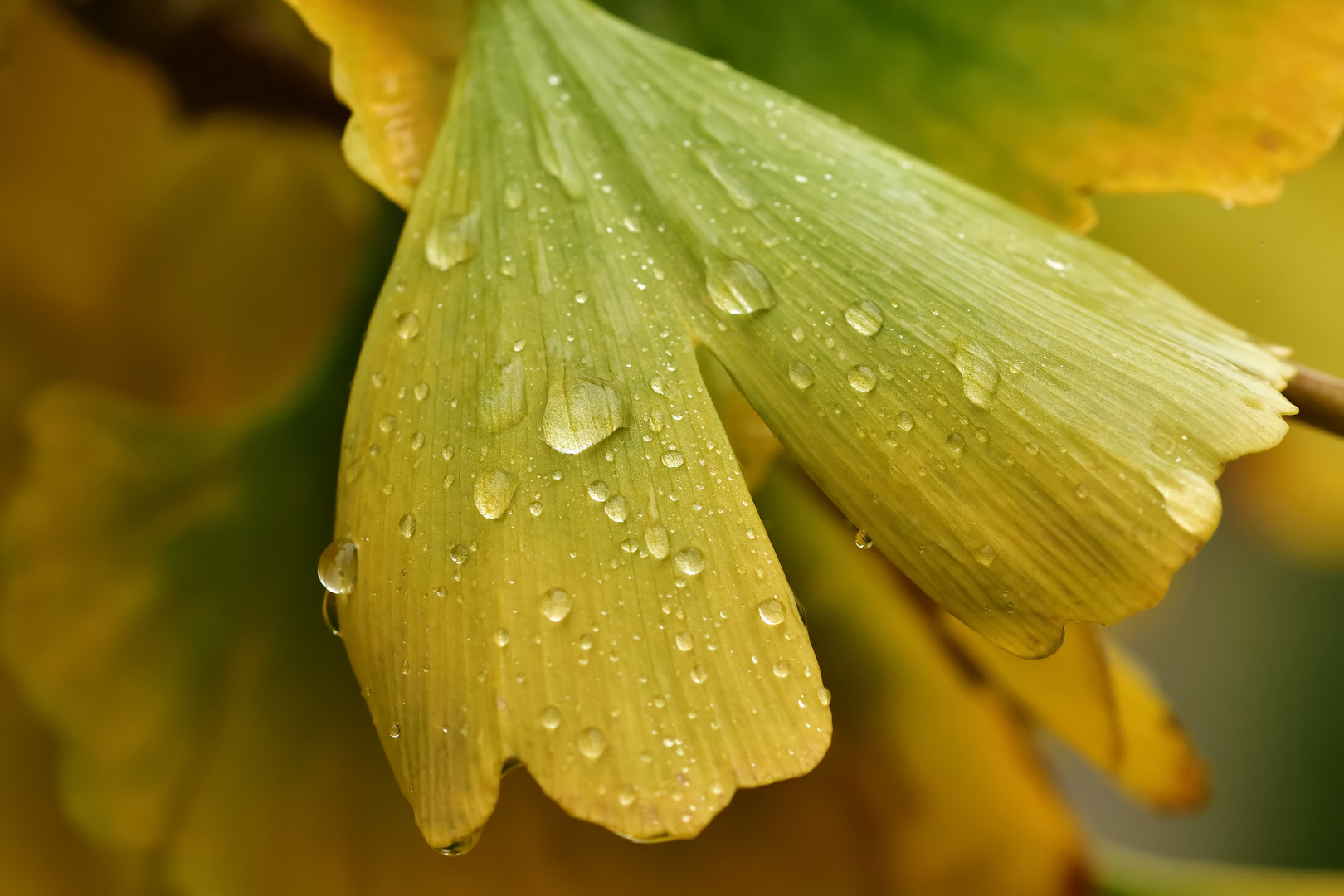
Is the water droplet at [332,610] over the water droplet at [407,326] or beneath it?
beneath

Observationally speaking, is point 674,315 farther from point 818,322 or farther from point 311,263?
point 311,263

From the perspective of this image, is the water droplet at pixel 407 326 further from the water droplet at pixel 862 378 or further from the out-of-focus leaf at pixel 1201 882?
the out-of-focus leaf at pixel 1201 882

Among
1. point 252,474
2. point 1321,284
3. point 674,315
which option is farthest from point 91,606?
point 1321,284

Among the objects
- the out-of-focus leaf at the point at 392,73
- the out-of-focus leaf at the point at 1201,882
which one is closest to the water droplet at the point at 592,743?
the out-of-focus leaf at the point at 392,73

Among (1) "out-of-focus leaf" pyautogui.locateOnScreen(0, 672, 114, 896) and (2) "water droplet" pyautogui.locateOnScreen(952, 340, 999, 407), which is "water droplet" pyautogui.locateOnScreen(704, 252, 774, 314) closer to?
(2) "water droplet" pyautogui.locateOnScreen(952, 340, 999, 407)

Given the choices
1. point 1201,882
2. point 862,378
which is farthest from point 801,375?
point 1201,882

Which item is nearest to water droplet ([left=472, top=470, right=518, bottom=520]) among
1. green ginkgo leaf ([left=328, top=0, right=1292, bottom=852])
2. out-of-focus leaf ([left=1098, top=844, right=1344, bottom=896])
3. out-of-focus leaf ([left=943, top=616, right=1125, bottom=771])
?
green ginkgo leaf ([left=328, top=0, right=1292, bottom=852])
